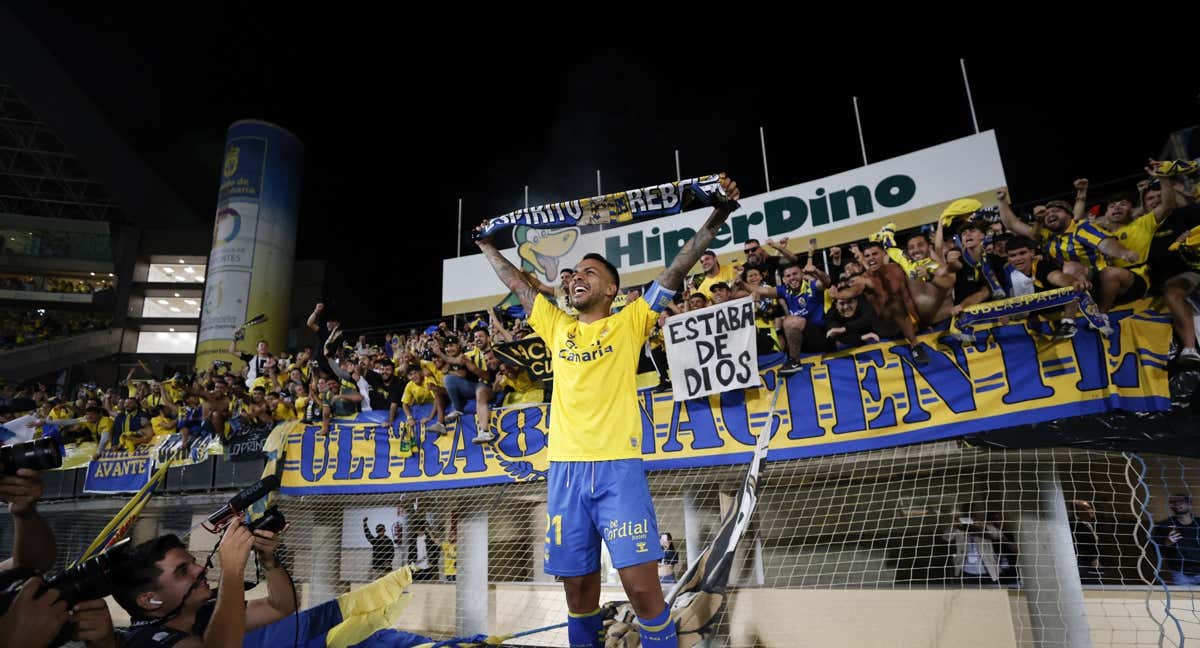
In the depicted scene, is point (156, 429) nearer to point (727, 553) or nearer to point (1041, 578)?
point (727, 553)

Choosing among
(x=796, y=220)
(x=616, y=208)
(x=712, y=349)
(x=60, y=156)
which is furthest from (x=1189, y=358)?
(x=60, y=156)

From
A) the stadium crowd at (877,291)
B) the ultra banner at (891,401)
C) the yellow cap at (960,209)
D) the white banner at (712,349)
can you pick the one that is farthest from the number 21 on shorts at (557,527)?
the yellow cap at (960,209)

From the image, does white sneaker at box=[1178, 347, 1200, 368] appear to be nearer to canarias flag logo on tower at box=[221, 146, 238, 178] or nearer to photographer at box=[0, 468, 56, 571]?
photographer at box=[0, 468, 56, 571]

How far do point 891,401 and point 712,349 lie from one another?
58.2 inches

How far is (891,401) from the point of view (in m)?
4.86

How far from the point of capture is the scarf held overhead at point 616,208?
2.99 meters

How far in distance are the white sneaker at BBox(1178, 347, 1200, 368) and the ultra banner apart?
3.9 inches

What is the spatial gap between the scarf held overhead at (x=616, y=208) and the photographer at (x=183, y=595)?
73.4 inches

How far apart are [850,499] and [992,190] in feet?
13.7

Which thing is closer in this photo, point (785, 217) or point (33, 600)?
point (33, 600)

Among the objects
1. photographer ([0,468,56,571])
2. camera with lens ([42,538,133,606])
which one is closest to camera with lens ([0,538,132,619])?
camera with lens ([42,538,133,606])

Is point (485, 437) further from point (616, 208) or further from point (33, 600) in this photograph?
point (33, 600)

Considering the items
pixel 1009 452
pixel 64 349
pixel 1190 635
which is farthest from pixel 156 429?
pixel 64 349

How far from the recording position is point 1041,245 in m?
5.17
